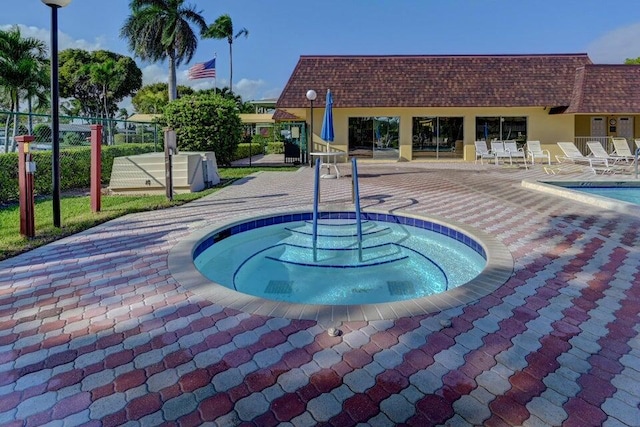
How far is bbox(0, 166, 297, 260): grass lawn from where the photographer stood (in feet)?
18.2

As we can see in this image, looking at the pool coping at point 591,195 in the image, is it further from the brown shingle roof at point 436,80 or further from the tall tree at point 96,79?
the tall tree at point 96,79

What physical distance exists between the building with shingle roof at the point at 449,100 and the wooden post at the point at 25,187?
14004mm

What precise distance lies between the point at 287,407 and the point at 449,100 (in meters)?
18.9

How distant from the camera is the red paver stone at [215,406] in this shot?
2123mm

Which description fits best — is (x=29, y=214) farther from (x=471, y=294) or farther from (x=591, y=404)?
(x=591, y=404)

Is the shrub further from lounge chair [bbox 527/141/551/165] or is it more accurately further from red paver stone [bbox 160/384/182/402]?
red paver stone [bbox 160/384/182/402]

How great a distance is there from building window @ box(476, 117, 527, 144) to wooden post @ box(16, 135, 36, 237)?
18.6 meters

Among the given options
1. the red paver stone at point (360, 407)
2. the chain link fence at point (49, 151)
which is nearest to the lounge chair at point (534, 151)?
the chain link fence at point (49, 151)

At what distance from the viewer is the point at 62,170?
36.9 ft

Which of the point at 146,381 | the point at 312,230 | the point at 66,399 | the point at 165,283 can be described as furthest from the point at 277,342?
the point at 312,230

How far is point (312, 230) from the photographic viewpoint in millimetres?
7152

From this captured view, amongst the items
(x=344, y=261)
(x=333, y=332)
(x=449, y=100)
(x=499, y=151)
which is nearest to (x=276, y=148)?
(x=449, y=100)

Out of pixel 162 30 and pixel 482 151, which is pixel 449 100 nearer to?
pixel 482 151

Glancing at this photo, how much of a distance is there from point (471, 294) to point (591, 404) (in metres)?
1.49
